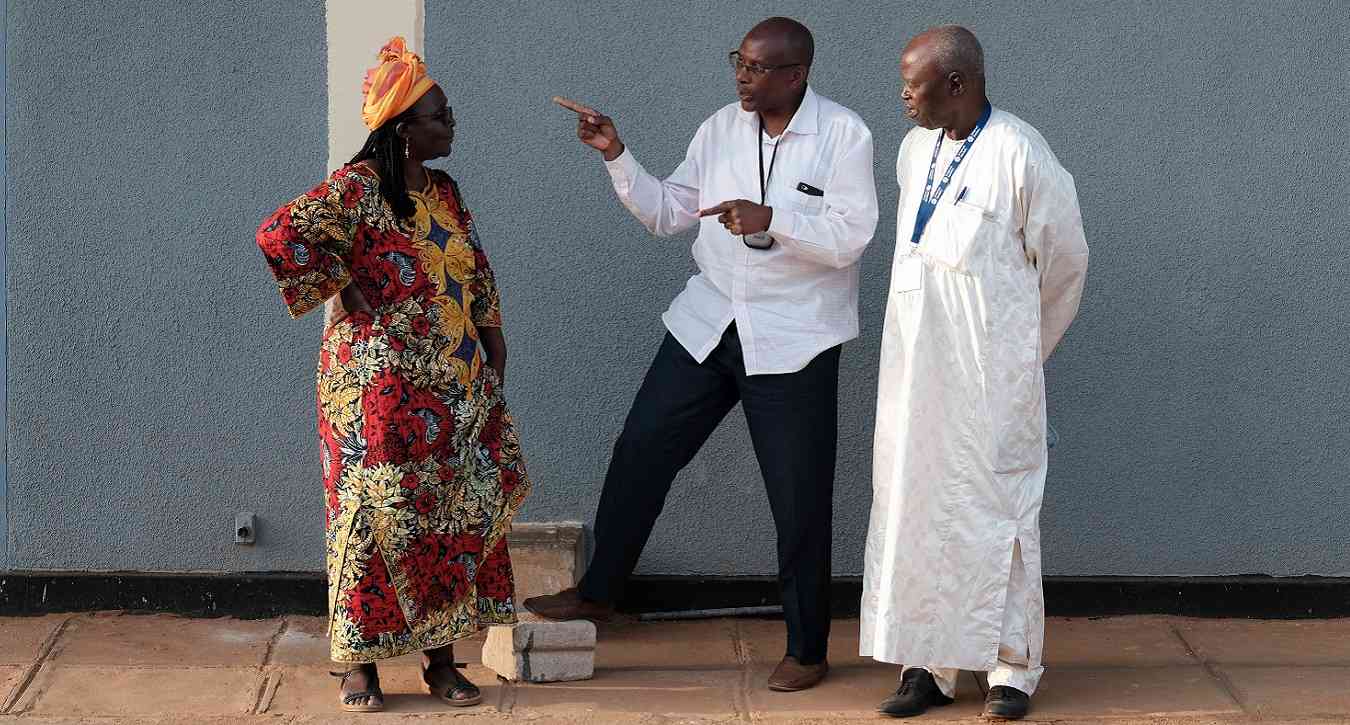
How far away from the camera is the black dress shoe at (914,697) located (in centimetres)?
470

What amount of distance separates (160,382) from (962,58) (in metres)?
2.87

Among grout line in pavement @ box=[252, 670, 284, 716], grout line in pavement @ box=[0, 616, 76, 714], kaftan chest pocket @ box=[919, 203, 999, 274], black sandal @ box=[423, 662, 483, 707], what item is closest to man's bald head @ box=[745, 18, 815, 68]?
kaftan chest pocket @ box=[919, 203, 999, 274]

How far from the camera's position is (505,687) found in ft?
16.0

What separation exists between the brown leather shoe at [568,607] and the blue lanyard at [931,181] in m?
1.52

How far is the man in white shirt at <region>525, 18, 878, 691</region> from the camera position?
470 centimetres

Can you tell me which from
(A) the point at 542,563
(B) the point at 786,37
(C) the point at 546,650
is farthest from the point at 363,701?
(B) the point at 786,37

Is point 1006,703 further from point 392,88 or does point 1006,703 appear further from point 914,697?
point 392,88

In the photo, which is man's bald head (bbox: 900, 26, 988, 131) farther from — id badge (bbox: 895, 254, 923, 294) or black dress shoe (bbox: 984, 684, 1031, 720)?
black dress shoe (bbox: 984, 684, 1031, 720)

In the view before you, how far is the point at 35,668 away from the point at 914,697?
2680 millimetres

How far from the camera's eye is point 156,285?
5.48m

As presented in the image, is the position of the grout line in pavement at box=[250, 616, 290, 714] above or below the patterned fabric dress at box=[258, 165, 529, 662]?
below

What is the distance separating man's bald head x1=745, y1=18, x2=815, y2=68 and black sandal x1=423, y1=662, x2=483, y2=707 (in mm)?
2009

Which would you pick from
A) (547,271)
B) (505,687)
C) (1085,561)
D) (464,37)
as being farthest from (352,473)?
(1085,561)

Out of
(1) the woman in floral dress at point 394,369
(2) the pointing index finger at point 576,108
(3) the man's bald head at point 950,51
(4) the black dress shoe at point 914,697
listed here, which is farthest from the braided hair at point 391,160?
(4) the black dress shoe at point 914,697
